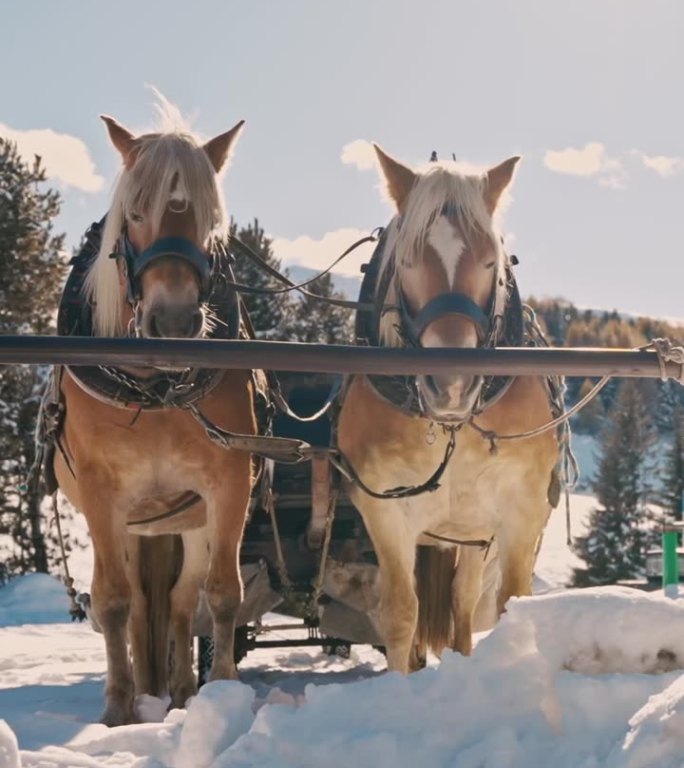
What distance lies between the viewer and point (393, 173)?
4824 millimetres

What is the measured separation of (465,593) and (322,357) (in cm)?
250

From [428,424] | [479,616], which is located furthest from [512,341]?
[479,616]

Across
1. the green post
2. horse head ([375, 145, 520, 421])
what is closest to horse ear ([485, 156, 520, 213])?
horse head ([375, 145, 520, 421])

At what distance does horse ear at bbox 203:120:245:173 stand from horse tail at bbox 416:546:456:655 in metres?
2.10

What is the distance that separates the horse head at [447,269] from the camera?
13.7ft

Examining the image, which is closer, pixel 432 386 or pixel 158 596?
pixel 432 386

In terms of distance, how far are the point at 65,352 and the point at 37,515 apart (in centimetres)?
1507

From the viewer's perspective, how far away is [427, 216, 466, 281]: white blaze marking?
171 inches

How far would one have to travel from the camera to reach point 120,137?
4.76 metres

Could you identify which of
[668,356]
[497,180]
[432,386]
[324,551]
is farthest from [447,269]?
[324,551]

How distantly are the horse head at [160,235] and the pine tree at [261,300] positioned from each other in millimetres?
11913

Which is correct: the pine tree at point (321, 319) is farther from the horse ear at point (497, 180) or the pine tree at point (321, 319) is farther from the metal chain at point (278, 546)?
the horse ear at point (497, 180)

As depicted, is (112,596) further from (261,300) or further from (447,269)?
(261,300)

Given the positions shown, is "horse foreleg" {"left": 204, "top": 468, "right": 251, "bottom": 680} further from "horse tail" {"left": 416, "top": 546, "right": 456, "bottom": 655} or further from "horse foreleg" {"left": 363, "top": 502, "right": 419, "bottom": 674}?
"horse tail" {"left": 416, "top": 546, "right": 456, "bottom": 655}
